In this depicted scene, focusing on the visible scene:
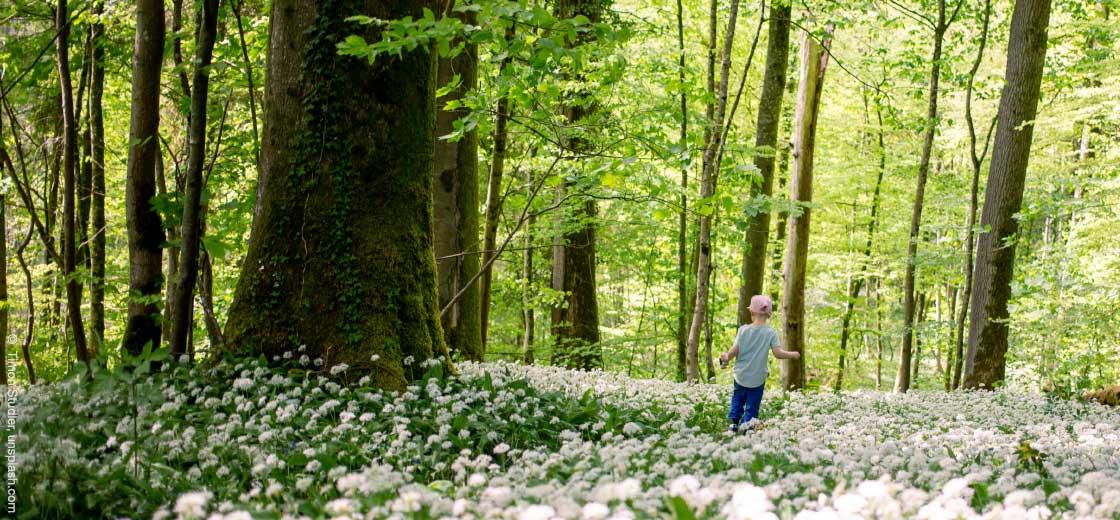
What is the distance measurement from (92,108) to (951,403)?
11958 mm

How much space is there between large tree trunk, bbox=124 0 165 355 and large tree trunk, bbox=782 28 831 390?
10928mm

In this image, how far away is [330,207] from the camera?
596 cm

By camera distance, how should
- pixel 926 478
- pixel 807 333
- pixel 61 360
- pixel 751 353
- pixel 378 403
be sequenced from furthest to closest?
pixel 807 333
pixel 61 360
pixel 751 353
pixel 378 403
pixel 926 478

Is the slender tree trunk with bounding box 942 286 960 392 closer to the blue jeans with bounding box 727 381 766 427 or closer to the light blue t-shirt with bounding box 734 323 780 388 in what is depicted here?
the light blue t-shirt with bounding box 734 323 780 388

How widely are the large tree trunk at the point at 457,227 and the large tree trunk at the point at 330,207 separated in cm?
299

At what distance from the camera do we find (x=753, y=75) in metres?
20.5

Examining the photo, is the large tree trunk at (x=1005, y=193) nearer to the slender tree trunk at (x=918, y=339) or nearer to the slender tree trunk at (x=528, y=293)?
the slender tree trunk at (x=528, y=293)

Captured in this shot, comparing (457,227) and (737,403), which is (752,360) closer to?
(737,403)

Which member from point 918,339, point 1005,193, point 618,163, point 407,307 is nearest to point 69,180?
point 407,307

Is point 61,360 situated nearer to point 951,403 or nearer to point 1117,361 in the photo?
point 951,403

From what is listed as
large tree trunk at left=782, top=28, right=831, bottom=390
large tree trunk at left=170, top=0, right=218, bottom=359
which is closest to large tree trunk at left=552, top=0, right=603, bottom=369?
large tree trunk at left=782, top=28, right=831, bottom=390

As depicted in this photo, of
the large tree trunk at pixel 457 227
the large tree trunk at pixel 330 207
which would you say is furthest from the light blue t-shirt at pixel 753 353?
the large tree trunk at pixel 457 227

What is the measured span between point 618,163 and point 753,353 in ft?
7.59

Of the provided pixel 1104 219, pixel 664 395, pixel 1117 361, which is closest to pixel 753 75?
pixel 1104 219
